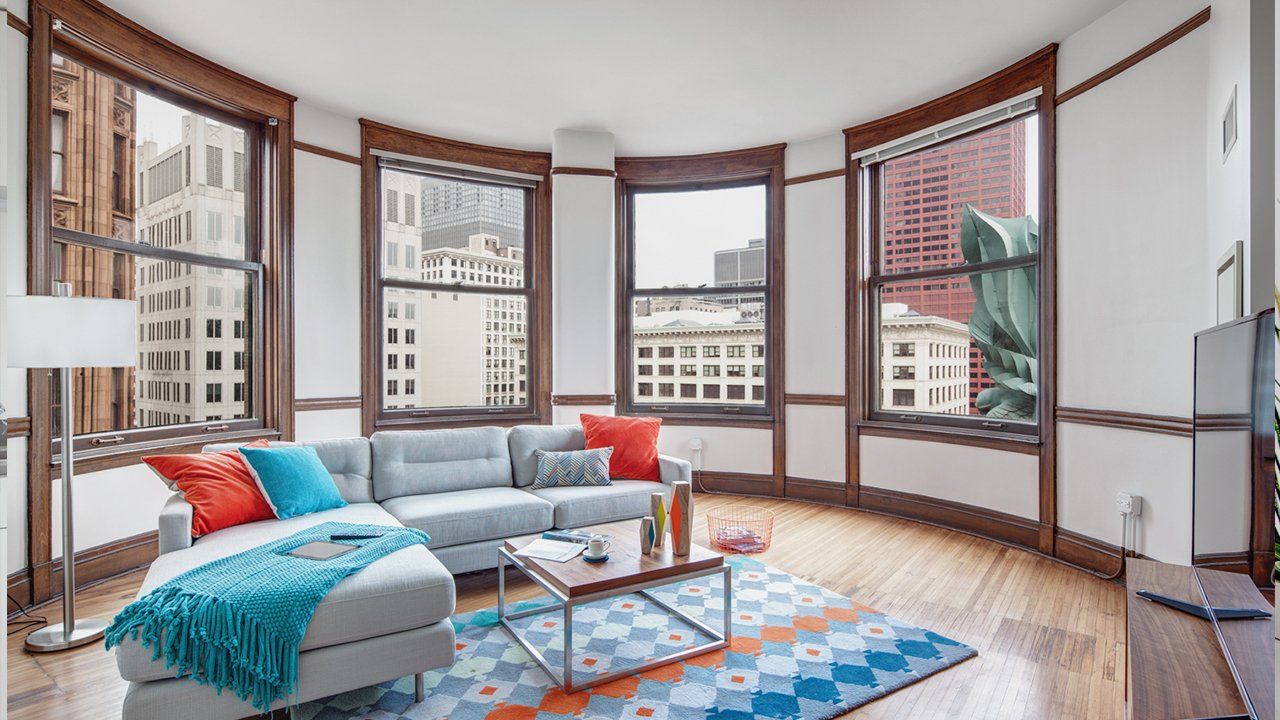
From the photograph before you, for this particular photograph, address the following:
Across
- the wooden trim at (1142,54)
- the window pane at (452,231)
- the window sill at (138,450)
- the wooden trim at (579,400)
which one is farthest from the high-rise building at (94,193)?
the wooden trim at (1142,54)

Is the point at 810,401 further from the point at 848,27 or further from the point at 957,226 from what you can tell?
the point at 848,27

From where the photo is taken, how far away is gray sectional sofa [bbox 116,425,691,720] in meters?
2.06

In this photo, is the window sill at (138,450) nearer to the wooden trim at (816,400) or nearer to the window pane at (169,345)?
the window pane at (169,345)

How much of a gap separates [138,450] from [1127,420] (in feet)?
16.6

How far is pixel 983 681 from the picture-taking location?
2395mm

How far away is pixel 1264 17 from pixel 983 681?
2351 millimetres

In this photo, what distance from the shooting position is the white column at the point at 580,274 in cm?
507

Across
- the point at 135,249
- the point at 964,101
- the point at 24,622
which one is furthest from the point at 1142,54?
the point at 24,622

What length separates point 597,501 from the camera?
12.0ft

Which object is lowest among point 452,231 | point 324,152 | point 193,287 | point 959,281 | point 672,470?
point 672,470

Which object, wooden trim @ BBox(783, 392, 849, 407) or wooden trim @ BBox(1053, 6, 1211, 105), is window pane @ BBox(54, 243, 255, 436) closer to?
wooden trim @ BBox(783, 392, 849, 407)

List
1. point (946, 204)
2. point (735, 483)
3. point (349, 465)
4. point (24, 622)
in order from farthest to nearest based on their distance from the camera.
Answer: point (735, 483), point (946, 204), point (349, 465), point (24, 622)

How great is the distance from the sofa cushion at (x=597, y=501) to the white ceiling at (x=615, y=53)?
2.45 metres

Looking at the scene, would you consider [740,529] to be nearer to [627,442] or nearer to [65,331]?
[627,442]
